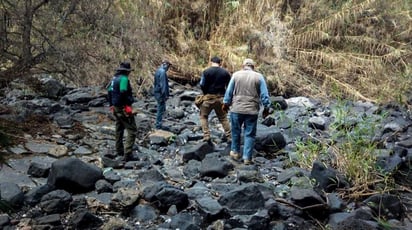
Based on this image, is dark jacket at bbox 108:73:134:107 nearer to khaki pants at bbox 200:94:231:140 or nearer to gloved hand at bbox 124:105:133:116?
gloved hand at bbox 124:105:133:116

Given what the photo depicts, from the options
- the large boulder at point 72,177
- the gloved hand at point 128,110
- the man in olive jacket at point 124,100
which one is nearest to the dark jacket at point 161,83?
Answer: the man in olive jacket at point 124,100

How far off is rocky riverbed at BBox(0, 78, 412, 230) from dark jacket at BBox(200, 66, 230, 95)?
3.11ft

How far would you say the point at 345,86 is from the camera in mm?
13344

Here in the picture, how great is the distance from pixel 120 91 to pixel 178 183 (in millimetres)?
1561

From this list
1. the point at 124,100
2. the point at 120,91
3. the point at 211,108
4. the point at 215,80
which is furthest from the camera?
the point at 211,108

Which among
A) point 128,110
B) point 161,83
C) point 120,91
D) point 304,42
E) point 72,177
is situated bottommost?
point 72,177

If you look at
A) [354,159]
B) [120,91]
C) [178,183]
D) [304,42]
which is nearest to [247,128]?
[178,183]

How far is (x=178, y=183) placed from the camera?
243 inches

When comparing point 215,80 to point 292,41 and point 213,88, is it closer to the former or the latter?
point 213,88

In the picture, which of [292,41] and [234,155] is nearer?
[234,155]

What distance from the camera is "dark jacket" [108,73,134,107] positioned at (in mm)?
6637

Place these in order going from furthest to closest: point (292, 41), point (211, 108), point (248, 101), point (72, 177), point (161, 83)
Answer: point (292, 41) < point (161, 83) < point (211, 108) < point (248, 101) < point (72, 177)

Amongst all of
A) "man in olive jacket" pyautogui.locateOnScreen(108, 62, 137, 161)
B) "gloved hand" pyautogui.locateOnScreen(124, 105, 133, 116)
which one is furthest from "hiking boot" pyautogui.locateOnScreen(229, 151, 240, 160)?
"gloved hand" pyautogui.locateOnScreen(124, 105, 133, 116)

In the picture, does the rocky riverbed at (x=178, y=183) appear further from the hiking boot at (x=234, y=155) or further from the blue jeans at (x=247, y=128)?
the blue jeans at (x=247, y=128)
